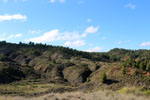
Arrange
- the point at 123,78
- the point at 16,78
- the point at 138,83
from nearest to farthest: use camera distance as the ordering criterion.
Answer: the point at 138,83, the point at 123,78, the point at 16,78

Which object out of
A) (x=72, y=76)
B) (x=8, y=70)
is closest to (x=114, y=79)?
(x=72, y=76)

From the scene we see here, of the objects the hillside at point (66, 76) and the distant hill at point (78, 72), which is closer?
the hillside at point (66, 76)

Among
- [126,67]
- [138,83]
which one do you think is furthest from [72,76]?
[138,83]

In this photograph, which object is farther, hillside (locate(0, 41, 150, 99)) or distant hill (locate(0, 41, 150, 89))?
distant hill (locate(0, 41, 150, 89))

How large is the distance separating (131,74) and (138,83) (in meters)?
6.08

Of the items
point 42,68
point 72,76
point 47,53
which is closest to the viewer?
point 72,76

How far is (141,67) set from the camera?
47.3 m

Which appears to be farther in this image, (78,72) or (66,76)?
(66,76)

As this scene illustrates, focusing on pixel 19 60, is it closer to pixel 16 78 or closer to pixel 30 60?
pixel 30 60

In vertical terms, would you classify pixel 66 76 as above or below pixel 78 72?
below

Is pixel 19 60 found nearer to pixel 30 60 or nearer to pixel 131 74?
pixel 30 60

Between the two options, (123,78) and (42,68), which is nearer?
(123,78)

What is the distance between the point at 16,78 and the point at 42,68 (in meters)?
20.1

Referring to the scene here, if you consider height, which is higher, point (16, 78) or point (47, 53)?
point (47, 53)
